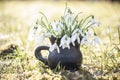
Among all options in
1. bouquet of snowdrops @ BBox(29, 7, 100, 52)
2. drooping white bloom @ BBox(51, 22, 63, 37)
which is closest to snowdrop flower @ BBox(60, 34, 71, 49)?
bouquet of snowdrops @ BBox(29, 7, 100, 52)

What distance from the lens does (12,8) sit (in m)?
12.1

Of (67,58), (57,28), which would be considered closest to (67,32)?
(57,28)

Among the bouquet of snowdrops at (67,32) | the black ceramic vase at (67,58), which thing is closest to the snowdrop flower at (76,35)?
the bouquet of snowdrops at (67,32)

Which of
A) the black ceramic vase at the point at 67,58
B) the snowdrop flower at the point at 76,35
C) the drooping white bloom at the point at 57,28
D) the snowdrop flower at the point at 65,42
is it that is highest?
the drooping white bloom at the point at 57,28

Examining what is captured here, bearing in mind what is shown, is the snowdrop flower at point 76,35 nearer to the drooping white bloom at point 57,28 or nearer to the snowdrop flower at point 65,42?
the snowdrop flower at point 65,42

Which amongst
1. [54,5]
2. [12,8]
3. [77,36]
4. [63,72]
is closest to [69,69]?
[63,72]

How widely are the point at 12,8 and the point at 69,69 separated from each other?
7.83 m

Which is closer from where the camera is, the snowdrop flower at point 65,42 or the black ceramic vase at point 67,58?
the snowdrop flower at point 65,42

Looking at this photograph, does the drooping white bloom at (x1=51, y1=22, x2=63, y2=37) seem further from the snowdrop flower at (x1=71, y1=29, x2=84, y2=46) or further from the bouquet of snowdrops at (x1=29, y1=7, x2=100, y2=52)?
the snowdrop flower at (x1=71, y1=29, x2=84, y2=46)

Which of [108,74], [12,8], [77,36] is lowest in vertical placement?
[108,74]

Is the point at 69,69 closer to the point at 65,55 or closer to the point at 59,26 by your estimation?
the point at 65,55

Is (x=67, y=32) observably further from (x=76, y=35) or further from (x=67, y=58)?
(x=67, y=58)

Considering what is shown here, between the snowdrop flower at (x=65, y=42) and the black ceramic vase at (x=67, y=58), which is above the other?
the snowdrop flower at (x=65, y=42)

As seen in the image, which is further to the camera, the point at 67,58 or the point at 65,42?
the point at 67,58
